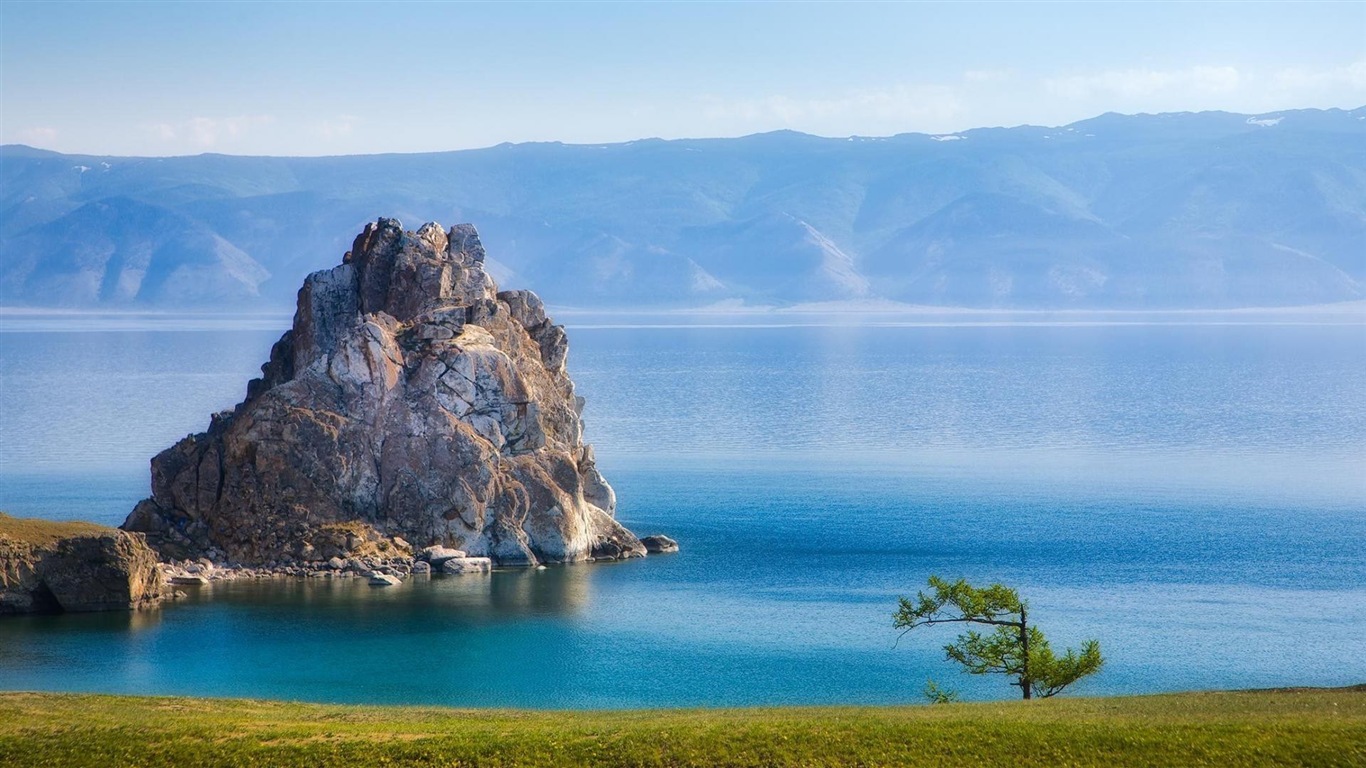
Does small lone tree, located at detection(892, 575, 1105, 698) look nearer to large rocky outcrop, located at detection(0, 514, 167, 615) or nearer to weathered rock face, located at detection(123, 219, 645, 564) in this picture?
weathered rock face, located at detection(123, 219, 645, 564)

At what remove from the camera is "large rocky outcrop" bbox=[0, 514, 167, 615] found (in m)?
66.8

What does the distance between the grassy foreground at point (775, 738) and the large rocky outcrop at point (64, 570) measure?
935 inches

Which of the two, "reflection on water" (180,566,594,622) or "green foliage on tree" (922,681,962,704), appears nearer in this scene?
"green foliage on tree" (922,681,962,704)

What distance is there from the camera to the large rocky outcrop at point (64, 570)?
219 feet

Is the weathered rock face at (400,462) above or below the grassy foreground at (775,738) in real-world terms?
above

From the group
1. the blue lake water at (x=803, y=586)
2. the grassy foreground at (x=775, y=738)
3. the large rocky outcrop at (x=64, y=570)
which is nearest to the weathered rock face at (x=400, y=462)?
the blue lake water at (x=803, y=586)

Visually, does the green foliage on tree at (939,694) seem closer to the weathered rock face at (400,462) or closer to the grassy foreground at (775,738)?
the grassy foreground at (775,738)

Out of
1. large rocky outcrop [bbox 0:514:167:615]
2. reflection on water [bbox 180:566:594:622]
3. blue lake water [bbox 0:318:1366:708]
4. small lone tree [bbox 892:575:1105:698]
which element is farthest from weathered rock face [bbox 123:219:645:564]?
small lone tree [bbox 892:575:1105:698]

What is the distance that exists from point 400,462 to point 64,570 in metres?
16.6

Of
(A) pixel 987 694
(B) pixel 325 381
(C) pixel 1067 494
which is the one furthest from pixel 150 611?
(C) pixel 1067 494

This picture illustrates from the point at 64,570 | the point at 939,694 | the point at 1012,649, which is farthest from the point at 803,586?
the point at 64,570

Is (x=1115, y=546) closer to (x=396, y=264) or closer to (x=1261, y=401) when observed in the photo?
(x=396, y=264)

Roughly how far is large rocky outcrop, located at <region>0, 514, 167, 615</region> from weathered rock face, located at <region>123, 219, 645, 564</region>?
787cm

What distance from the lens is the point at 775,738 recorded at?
40312mm
